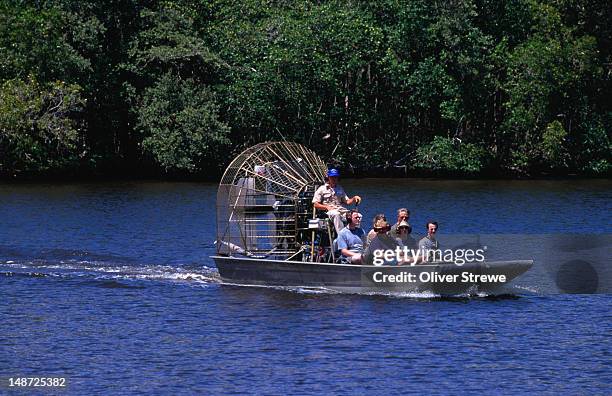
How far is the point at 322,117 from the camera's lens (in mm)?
68438

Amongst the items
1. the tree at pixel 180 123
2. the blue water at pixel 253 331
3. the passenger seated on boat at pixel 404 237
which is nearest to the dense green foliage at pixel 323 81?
Answer: the tree at pixel 180 123

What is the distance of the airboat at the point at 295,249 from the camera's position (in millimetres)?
29297

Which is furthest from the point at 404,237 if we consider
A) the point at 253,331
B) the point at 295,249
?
the point at 253,331

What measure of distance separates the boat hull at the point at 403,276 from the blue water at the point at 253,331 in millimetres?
291

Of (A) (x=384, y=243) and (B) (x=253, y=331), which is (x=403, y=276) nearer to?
(A) (x=384, y=243)

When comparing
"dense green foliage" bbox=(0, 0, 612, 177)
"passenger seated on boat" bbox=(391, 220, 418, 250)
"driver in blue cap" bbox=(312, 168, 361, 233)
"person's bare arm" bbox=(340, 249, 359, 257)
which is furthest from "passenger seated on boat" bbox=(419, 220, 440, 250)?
"dense green foliage" bbox=(0, 0, 612, 177)

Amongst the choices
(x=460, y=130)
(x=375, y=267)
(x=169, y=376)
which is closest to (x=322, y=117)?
(x=460, y=130)

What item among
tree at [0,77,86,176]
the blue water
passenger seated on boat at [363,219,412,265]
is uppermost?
tree at [0,77,86,176]

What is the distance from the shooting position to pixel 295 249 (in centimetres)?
3092

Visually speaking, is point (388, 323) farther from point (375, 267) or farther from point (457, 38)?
point (457, 38)

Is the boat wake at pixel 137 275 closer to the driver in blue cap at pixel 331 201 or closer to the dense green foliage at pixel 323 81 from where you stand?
the driver in blue cap at pixel 331 201

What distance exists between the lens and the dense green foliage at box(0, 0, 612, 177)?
64.0m

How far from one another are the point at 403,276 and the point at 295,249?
3.00 metres

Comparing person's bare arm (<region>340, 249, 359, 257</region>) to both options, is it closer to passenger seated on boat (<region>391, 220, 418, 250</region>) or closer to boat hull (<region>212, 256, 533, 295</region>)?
boat hull (<region>212, 256, 533, 295</region>)
